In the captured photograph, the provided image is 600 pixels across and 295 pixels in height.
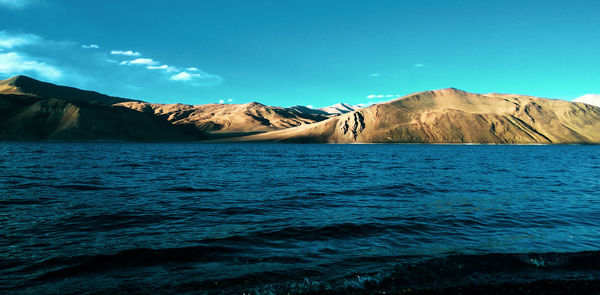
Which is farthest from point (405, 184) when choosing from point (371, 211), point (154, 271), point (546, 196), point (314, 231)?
point (154, 271)

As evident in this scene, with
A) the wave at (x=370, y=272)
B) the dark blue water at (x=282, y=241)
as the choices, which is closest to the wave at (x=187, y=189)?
the dark blue water at (x=282, y=241)

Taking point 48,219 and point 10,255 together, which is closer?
point 10,255

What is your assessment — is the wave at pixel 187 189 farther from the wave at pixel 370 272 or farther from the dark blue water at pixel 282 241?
the wave at pixel 370 272

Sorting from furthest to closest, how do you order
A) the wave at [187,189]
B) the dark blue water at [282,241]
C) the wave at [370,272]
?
the wave at [187,189] → the dark blue water at [282,241] → the wave at [370,272]

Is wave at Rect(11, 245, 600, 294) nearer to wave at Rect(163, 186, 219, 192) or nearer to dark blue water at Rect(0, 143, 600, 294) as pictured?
dark blue water at Rect(0, 143, 600, 294)

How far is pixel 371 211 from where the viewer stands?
1714 cm

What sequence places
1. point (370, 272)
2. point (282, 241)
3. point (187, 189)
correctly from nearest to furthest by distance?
point (370, 272), point (282, 241), point (187, 189)

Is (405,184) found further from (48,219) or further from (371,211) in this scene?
(48,219)

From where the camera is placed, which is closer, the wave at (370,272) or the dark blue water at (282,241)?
the wave at (370,272)

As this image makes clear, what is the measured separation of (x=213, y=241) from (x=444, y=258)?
757cm

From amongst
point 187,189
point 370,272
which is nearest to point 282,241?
point 370,272

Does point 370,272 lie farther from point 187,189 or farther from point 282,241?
point 187,189

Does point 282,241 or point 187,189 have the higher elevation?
point 282,241

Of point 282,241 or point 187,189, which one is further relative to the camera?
point 187,189
